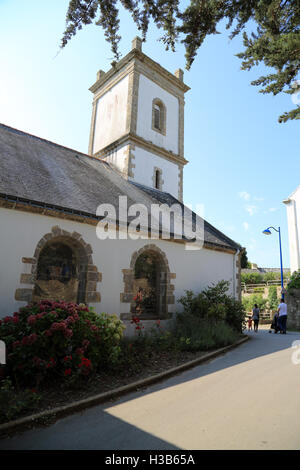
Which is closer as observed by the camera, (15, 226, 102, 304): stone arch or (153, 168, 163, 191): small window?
(15, 226, 102, 304): stone arch

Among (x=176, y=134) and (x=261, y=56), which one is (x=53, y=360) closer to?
(x=261, y=56)

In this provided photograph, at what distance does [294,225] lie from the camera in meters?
20.4

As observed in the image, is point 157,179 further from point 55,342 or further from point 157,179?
point 55,342

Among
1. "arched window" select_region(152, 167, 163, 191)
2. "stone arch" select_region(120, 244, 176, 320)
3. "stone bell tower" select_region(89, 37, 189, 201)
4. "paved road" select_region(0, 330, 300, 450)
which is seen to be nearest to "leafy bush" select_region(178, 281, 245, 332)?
"stone arch" select_region(120, 244, 176, 320)

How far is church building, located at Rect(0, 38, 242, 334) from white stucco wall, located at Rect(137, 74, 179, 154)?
0.24 feet

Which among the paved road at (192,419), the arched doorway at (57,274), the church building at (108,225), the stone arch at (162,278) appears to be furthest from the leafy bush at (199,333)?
the arched doorway at (57,274)

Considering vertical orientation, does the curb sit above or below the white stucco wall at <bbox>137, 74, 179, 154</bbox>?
below

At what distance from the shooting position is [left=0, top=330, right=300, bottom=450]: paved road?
3070 millimetres

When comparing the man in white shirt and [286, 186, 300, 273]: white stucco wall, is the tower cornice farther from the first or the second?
the man in white shirt

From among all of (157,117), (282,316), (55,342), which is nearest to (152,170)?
(157,117)

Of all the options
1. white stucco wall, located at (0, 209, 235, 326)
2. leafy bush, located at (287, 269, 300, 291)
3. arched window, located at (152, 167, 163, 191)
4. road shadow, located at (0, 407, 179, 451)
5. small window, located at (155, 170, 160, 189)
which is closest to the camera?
road shadow, located at (0, 407, 179, 451)

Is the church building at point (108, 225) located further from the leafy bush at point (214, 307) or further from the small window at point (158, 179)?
the leafy bush at point (214, 307)

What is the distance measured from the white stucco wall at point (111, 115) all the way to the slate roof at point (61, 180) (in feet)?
8.79

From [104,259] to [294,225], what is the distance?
17488 millimetres
